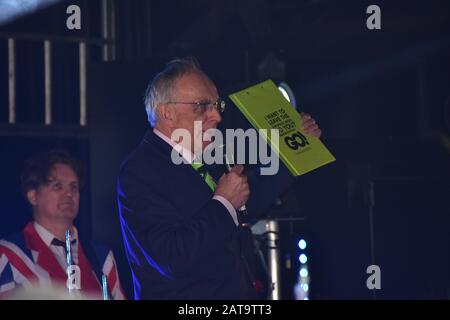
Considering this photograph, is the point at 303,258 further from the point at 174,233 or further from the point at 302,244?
the point at 174,233

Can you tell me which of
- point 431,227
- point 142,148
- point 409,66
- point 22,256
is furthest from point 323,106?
point 142,148

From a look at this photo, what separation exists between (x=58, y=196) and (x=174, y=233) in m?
1.73

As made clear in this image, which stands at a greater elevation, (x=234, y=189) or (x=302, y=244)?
(x=234, y=189)

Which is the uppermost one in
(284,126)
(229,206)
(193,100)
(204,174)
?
(193,100)

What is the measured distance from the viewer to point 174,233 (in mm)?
3037

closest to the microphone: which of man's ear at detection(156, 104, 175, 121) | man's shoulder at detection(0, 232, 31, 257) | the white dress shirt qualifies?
man's ear at detection(156, 104, 175, 121)

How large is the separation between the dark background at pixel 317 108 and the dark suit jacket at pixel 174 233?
176 cm

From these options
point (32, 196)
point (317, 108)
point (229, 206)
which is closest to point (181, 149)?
point (229, 206)

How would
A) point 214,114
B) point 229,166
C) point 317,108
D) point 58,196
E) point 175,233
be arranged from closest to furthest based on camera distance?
point 175,233 < point 214,114 < point 229,166 < point 58,196 < point 317,108

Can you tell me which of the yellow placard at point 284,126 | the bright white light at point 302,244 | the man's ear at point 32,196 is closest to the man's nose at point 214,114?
the yellow placard at point 284,126

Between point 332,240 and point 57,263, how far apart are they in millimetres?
2294

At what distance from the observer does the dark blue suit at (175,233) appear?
3035 millimetres

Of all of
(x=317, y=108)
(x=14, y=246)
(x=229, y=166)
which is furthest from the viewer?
(x=317, y=108)

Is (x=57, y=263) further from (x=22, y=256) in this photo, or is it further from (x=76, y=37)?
(x=76, y=37)
